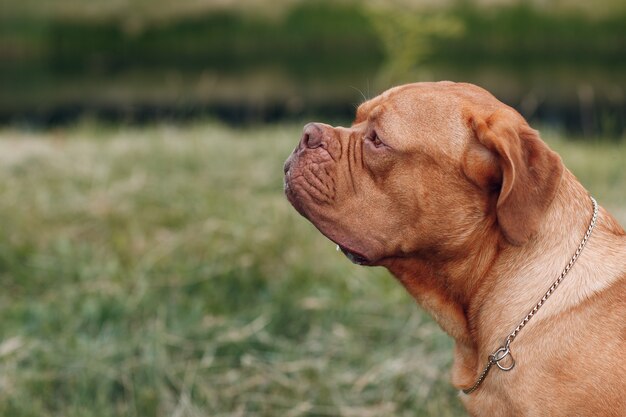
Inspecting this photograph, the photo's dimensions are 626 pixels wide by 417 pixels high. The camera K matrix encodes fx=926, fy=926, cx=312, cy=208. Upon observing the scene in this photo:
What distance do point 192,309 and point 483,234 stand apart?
7.50ft

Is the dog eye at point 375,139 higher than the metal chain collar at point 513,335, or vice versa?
the dog eye at point 375,139

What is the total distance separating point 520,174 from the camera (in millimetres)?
3004

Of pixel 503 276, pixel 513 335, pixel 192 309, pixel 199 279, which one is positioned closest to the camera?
pixel 513 335

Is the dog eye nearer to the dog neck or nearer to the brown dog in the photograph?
the brown dog

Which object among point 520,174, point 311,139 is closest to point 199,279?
point 311,139

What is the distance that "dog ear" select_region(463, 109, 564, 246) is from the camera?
3.01 metres

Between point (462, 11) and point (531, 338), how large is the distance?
45.0 ft

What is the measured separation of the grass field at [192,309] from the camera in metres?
4.48

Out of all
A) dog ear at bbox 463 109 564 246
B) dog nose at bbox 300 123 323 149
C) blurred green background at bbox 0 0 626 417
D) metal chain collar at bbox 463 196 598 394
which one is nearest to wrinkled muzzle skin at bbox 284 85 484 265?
dog nose at bbox 300 123 323 149

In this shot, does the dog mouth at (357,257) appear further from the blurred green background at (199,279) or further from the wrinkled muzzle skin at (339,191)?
the blurred green background at (199,279)

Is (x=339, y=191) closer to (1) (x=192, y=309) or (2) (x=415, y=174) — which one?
(2) (x=415, y=174)

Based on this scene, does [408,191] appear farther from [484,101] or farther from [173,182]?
[173,182]

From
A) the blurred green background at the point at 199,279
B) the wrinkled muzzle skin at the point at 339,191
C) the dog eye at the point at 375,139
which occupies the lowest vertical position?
the blurred green background at the point at 199,279

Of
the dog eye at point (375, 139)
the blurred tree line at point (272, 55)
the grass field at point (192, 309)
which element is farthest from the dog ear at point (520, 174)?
the blurred tree line at point (272, 55)
